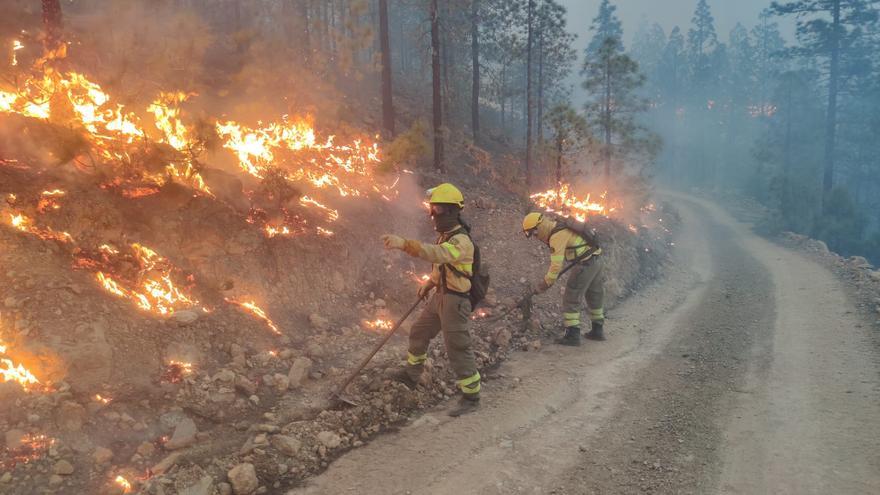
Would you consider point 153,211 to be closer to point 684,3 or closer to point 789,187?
point 789,187

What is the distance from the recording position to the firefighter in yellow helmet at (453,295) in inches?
237

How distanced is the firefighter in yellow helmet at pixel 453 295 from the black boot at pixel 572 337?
125 inches

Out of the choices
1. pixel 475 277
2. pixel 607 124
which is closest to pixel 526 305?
pixel 475 277

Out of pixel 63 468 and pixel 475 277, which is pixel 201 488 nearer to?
pixel 63 468

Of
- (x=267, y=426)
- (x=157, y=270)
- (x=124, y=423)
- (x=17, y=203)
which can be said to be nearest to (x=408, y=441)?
(x=267, y=426)

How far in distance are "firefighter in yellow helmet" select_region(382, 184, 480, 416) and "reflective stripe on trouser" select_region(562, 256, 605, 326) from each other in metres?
3.34

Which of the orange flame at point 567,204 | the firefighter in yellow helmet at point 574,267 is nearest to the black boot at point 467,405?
the firefighter in yellow helmet at point 574,267

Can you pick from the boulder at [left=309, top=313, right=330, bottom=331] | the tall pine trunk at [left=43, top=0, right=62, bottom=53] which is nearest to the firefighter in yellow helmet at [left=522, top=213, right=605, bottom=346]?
the boulder at [left=309, top=313, right=330, bottom=331]

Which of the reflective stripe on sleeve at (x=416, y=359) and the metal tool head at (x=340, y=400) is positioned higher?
the reflective stripe on sleeve at (x=416, y=359)

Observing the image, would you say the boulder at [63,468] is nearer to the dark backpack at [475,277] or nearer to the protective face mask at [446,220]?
the dark backpack at [475,277]

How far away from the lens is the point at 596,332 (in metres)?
9.26

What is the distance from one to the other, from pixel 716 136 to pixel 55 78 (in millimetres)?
65283

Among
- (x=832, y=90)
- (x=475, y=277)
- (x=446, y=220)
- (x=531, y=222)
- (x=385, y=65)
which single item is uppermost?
(x=385, y=65)

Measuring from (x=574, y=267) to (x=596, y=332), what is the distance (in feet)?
4.15
